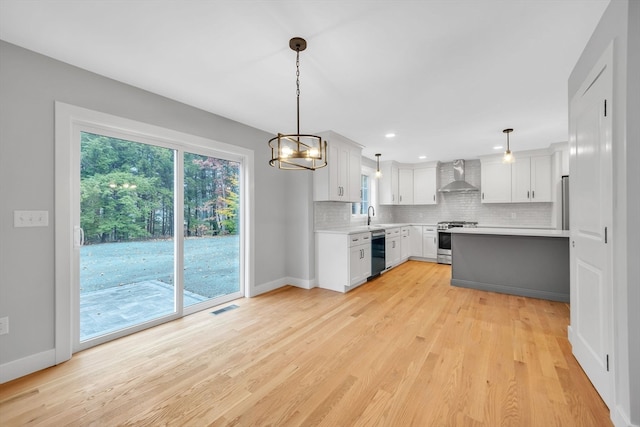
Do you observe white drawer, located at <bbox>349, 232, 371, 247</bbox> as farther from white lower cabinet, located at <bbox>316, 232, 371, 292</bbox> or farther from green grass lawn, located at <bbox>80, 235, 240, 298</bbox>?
green grass lawn, located at <bbox>80, 235, 240, 298</bbox>

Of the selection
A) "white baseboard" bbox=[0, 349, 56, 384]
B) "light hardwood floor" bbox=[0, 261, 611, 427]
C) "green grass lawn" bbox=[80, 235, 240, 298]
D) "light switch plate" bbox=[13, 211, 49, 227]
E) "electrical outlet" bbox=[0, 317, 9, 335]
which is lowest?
"light hardwood floor" bbox=[0, 261, 611, 427]

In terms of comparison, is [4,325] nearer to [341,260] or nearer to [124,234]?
[124,234]

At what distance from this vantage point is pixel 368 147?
5547 millimetres

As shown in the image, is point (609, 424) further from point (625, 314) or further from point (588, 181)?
point (588, 181)

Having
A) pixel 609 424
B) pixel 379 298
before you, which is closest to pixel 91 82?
pixel 379 298

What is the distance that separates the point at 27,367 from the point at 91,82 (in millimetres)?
2428

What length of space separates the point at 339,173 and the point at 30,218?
369 cm

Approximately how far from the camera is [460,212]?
6945mm

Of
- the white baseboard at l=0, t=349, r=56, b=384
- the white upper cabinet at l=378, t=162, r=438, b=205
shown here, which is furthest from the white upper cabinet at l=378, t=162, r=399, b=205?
the white baseboard at l=0, t=349, r=56, b=384

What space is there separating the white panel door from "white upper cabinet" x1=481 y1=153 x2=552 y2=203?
4.03 metres

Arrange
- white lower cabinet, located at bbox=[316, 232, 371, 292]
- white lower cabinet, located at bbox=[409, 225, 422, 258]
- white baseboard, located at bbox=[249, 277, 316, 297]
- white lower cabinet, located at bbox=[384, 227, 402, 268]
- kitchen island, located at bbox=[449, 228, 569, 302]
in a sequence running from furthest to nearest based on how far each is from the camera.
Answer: white lower cabinet, located at bbox=[409, 225, 422, 258], white lower cabinet, located at bbox=[384, 227, 402, 268], white lower cabinet, located at bbox=[316, 232, 371, 292], white baseboard, located at bbox=[249, 277, 316, 297], kitchen island, located at bbox=[449, 228, 569, 302]

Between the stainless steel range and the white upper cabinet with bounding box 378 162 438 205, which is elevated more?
the white upper cabinet with bounding box 378 162 438 205

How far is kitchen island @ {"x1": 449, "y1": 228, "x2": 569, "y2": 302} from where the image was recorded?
3.80 meters

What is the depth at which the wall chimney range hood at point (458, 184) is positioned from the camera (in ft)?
21.1
